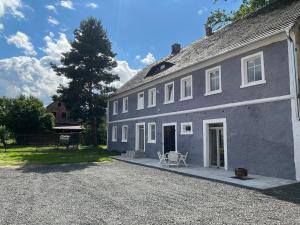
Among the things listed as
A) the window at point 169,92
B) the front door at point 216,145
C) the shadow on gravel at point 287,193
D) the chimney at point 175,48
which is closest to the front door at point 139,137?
the window at point 169,92

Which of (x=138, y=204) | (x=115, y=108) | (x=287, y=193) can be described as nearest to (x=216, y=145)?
(x=287, y=193)

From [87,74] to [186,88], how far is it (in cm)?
1726

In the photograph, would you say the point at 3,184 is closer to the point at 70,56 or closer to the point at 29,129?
the point at 70,56

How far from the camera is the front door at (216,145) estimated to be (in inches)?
565

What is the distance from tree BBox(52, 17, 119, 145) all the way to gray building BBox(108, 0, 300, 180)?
12.8 meters

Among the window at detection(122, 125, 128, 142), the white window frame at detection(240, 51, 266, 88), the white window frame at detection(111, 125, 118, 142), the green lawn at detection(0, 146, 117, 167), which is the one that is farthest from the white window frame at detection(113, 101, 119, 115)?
the white window frame at detection(240, 51, 266, 88)

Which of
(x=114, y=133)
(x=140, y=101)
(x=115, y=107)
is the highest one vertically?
(x=115, y=107)

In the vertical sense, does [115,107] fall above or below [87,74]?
below

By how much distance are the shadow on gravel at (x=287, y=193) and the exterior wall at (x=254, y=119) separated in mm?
1432

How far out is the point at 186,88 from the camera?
17.3m

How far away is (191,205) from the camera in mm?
7059

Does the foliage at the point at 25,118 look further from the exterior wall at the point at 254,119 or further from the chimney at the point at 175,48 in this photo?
the exterior wall at the point at 254,119

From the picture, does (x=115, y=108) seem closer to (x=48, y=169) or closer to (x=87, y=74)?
(x=87, y=74)

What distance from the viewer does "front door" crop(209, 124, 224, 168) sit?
47.1ft
